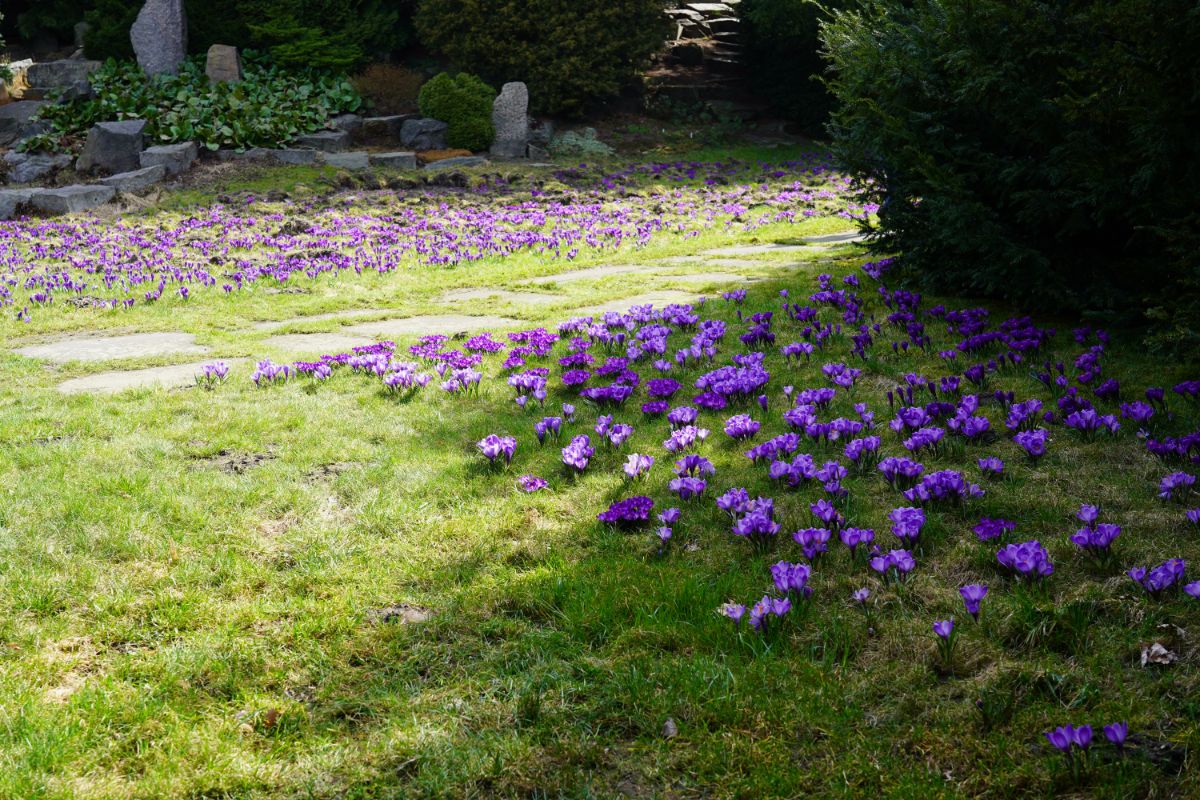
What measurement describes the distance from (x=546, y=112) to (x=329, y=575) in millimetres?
20590

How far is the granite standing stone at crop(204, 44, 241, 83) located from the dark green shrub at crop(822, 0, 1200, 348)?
18.1m

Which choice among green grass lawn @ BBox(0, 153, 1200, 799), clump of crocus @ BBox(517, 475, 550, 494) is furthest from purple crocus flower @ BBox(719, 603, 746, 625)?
clump of crocus @ BBox(517, 475, 550, 494)

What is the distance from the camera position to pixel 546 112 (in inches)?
866

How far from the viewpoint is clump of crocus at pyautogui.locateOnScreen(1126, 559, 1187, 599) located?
2.54 meters

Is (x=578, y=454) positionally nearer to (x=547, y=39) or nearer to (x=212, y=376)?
(x=212, y=376)

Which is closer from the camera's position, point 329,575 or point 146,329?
point 329,575

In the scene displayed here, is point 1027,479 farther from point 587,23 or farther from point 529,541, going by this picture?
point 587,23

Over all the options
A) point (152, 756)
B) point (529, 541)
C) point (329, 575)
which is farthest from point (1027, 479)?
point (152, 756)

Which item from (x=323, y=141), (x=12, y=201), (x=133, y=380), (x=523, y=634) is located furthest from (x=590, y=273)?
(x=323, y=141)

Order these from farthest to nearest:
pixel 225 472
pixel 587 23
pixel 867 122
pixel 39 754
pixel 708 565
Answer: pixel 587 23 < pixel 867 122 < pixel 225 472 < pixel 708 565 < pixel 39 754

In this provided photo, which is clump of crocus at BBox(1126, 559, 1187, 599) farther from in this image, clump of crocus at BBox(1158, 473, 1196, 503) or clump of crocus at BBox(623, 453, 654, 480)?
clump of crocus at BBox(623, 453, 654, 480)

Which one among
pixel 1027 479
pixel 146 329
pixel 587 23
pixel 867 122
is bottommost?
pixel 146 329

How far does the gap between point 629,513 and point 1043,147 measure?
4.43 m

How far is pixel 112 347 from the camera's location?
6.65 metres
